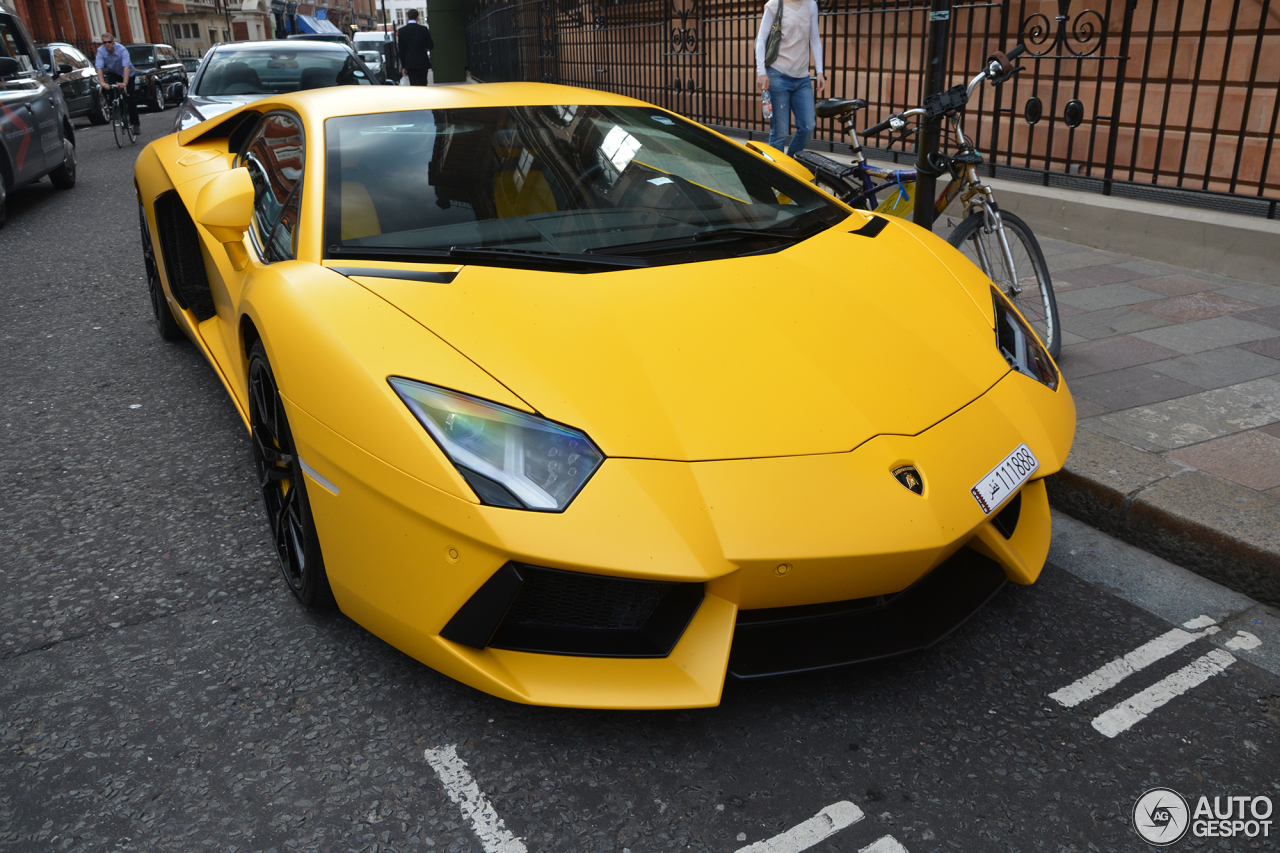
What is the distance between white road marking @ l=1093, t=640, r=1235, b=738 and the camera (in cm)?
207

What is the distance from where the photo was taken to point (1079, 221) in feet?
20.2

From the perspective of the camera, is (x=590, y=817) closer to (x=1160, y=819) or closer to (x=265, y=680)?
(x=265, y=680)

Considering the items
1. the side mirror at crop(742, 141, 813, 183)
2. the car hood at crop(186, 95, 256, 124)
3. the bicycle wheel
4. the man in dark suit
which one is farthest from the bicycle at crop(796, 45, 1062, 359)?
the man in dark suit

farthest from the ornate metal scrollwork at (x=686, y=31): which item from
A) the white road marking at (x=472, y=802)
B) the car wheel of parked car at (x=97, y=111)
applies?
the car wheel of parked car at (x=97, y=111)

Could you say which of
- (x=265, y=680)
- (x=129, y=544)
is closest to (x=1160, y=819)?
(x=265, y=680)

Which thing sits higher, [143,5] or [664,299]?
[143,5]

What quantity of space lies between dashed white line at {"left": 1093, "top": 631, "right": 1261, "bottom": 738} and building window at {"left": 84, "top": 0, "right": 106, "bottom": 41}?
2128 inches

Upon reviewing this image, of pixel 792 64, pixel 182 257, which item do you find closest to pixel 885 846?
pixel 182 257

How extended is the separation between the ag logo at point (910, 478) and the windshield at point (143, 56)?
3201cm

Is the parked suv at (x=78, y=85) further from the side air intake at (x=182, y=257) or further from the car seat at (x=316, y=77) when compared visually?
the side air intake at (x=182, y=257)

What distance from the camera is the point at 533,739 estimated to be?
206 cm

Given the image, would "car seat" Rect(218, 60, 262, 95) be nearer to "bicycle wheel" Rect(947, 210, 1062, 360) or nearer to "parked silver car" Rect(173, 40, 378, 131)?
"parked silver car" Rect(173, 40, 378, 131)

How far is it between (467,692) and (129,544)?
4.57 ft

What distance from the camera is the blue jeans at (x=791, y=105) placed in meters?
7.07
